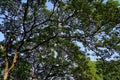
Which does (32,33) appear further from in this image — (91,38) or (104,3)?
(104,3)

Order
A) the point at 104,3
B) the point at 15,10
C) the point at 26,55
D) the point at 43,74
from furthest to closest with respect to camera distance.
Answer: the point at 43,74
the point at 26,55
the point at 15,10
the point at 104,3

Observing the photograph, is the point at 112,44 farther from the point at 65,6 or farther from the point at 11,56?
the point at 11,56

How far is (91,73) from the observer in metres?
31.0

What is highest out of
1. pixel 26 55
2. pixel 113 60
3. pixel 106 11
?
pixel 26 55

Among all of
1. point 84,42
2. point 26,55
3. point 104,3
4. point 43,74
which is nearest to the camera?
point 104,3

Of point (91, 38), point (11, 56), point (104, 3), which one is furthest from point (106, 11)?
point (11, 56)

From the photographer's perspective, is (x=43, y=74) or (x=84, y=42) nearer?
(x=84, y=42)

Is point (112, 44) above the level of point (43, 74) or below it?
below

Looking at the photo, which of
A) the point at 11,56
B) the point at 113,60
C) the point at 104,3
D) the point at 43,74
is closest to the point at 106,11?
the point at 104,3

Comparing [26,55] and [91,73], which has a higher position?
[26,55]

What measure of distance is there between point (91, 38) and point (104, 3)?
3.19 metres

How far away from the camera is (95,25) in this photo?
2614 cm

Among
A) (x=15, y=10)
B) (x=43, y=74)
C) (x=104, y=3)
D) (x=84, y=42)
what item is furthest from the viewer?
(x=43, y=74)

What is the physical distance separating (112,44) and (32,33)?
275 inches
